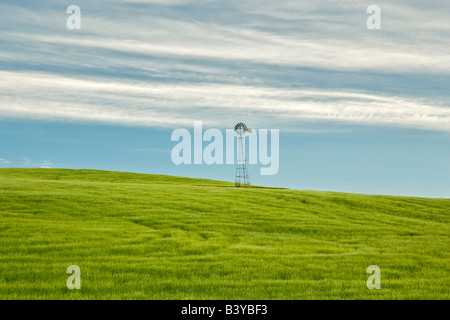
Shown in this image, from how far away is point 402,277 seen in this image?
54.1 feet

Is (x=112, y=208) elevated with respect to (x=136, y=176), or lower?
lower

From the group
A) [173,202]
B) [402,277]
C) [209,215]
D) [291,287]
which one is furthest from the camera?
[173,202]

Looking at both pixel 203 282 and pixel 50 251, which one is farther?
pixel 50 251

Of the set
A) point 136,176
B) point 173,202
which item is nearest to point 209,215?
point 173,202

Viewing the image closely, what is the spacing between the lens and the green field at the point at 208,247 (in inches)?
554

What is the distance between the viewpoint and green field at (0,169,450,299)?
14070mm

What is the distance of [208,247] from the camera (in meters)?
20.7
